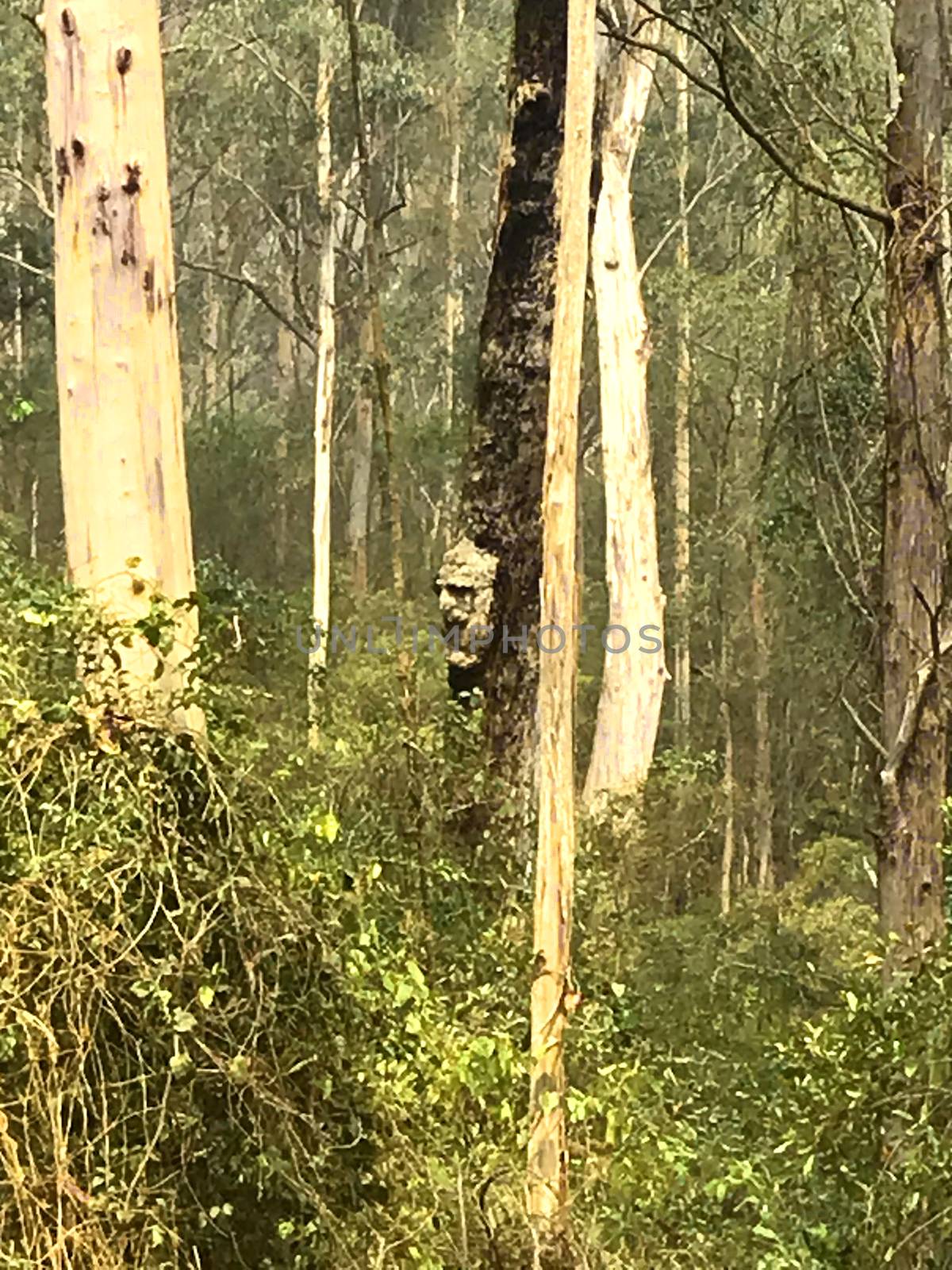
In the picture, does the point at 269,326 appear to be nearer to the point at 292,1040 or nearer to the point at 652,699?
the point at 652,699

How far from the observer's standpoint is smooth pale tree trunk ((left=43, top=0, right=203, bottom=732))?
10.9ft

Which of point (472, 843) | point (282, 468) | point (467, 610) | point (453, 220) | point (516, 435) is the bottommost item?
point (472, 843)

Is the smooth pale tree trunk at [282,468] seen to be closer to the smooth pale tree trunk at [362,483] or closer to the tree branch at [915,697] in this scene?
the smooth pale tree trunk at [362,483]

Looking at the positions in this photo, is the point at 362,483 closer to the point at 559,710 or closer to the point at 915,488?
the point at 915,488

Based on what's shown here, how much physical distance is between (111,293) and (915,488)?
2054 millimetres

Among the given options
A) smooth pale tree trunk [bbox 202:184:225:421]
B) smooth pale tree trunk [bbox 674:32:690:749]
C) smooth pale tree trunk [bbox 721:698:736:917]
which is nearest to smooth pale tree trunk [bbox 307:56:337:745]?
smooth pale tree trunk [bbox 674:32:690:749]

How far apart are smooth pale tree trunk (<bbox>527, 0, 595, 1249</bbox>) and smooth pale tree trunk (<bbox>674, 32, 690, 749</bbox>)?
1119 centimetres

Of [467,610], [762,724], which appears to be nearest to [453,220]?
[762,724]

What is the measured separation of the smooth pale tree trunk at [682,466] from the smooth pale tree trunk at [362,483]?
3491 millimetres

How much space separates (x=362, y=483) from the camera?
57.8ft

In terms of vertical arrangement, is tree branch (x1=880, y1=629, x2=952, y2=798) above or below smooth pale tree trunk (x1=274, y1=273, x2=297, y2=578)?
below

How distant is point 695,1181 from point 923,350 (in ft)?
7.19

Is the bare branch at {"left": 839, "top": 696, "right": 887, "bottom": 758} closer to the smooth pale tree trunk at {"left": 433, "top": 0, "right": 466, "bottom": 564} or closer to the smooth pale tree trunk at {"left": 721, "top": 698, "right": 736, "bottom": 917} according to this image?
the smooth pale tree trunk at {"left": 721, "top": 698, "right": 736, "bottom": 917}

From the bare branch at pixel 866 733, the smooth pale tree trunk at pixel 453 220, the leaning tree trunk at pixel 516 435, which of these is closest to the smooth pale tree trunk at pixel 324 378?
the smooth pale tree trunk at pixel 453 220
